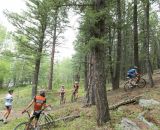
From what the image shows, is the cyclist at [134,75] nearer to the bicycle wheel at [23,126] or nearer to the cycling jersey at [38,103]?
the cycling jersey at [38,103]

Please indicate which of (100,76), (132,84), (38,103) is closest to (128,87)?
(132,84)

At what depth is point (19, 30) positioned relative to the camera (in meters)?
22.4

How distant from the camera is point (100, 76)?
10.6 metres

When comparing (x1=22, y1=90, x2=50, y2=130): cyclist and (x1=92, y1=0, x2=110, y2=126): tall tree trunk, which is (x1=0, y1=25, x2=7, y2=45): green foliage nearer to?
(x1=22, y1=90, x2=50, y2=130): cyclist

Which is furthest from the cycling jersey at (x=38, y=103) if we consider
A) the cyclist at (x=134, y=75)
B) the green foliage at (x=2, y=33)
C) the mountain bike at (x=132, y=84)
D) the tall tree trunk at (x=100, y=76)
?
the green foliage at (x=2, y=33)

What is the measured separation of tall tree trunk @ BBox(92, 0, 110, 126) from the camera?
10.6 meters

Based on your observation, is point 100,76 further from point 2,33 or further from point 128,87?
point 2,33

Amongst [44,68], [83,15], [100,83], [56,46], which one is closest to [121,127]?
[100,83]

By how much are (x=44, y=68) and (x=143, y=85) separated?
119ft

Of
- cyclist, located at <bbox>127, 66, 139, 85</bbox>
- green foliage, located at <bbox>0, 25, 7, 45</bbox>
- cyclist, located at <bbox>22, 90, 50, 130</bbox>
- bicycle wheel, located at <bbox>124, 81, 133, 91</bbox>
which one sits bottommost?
cyclist, located at <bbox>22, 90, 50, 130</bbox>

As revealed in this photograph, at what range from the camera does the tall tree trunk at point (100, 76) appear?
10.6 meters

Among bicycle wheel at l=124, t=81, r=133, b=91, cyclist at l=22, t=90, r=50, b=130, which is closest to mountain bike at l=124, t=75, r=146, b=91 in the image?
bicycle wheel at l=124, t=81, r=133, b=91

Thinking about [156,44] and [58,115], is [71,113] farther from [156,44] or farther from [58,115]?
[156,44]

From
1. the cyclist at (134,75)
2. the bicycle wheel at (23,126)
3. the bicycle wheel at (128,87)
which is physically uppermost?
the cyclist at (134,75)
